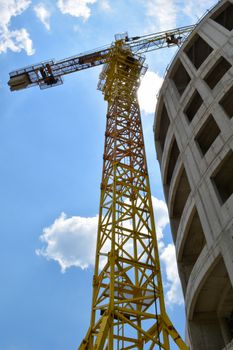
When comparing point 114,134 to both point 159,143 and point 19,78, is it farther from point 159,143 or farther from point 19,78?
point 19,78

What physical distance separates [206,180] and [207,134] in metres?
3.25

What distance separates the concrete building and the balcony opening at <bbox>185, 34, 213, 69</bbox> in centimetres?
6

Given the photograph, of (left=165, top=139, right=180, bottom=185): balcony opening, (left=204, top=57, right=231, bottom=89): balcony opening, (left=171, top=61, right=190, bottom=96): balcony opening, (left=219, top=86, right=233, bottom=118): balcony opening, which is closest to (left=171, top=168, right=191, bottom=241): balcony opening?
(left=165, top=139, right=180, bottom=185): balcony opening

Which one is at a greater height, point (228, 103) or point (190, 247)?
point (228, 103)

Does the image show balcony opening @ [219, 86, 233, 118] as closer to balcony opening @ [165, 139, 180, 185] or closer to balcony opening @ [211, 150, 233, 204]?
balcony opening @ [211, 150, 233, 204]

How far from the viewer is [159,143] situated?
82.8 feet

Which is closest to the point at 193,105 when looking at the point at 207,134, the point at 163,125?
the point at 207,134

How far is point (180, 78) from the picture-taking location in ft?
76.0

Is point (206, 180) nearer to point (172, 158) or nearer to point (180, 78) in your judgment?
point (172, 158)

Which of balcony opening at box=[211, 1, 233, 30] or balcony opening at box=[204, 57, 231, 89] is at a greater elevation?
balcony opening at box=[211, 1, 233, 30]

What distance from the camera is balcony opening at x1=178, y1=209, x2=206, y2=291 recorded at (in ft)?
58.2

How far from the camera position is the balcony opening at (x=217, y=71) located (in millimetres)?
18219

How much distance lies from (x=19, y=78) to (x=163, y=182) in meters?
19.5

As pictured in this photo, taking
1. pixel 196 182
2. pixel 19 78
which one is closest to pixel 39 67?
pixel 19 78
